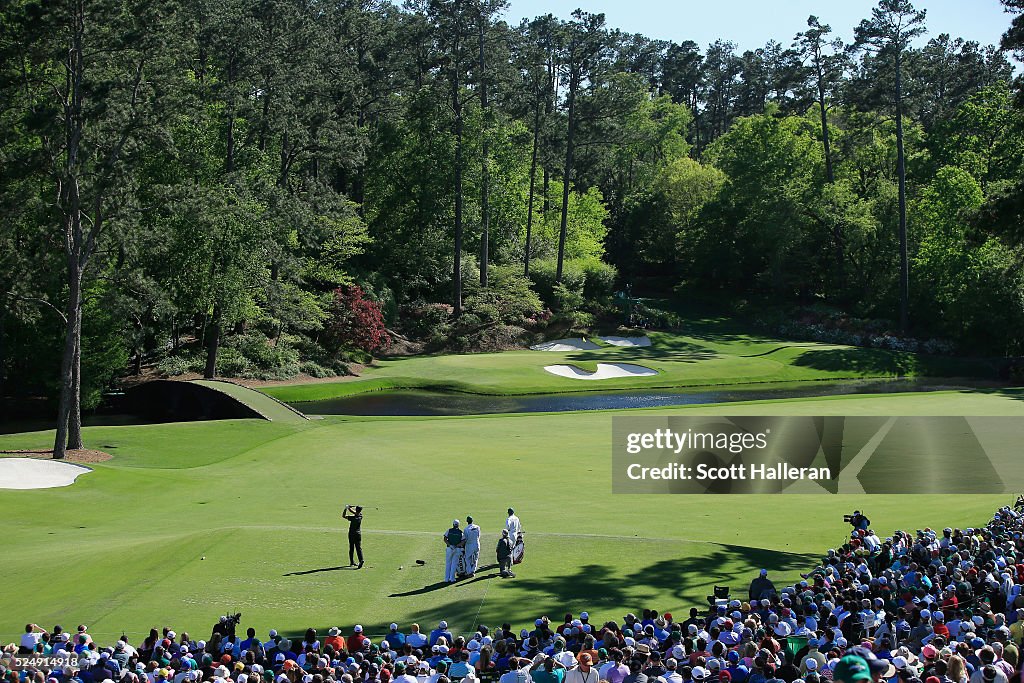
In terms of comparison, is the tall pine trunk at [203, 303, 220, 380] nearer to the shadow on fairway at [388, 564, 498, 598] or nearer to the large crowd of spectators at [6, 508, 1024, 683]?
the shadow on fairway at [388, 564, 498, 598]

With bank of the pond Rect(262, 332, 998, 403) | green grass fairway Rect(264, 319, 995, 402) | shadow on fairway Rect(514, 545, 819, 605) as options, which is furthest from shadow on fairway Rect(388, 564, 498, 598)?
green grass fairway Rect(264, 319, 995, 402)

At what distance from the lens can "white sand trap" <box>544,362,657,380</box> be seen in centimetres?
6312

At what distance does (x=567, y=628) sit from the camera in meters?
14.7

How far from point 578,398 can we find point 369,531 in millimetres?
34865

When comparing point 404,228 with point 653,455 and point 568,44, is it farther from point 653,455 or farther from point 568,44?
point 653,455

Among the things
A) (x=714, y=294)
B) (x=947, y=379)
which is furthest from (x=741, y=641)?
(x=714, y=294)

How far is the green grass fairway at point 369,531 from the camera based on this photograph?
1853 cm

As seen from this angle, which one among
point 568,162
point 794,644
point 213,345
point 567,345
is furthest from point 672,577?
point 568,162

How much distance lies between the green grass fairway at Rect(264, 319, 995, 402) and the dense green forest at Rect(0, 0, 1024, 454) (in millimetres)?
3832

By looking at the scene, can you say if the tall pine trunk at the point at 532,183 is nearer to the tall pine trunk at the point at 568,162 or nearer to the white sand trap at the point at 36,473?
the tall pine trunk at the point at 568,162

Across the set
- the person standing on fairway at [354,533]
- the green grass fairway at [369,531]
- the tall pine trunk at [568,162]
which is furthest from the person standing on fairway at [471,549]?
the tall pine trunk at [568,162]

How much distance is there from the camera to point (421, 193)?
7900 centimetres

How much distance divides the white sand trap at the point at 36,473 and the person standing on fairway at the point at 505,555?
16071 mm

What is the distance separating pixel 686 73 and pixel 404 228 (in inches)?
3322
